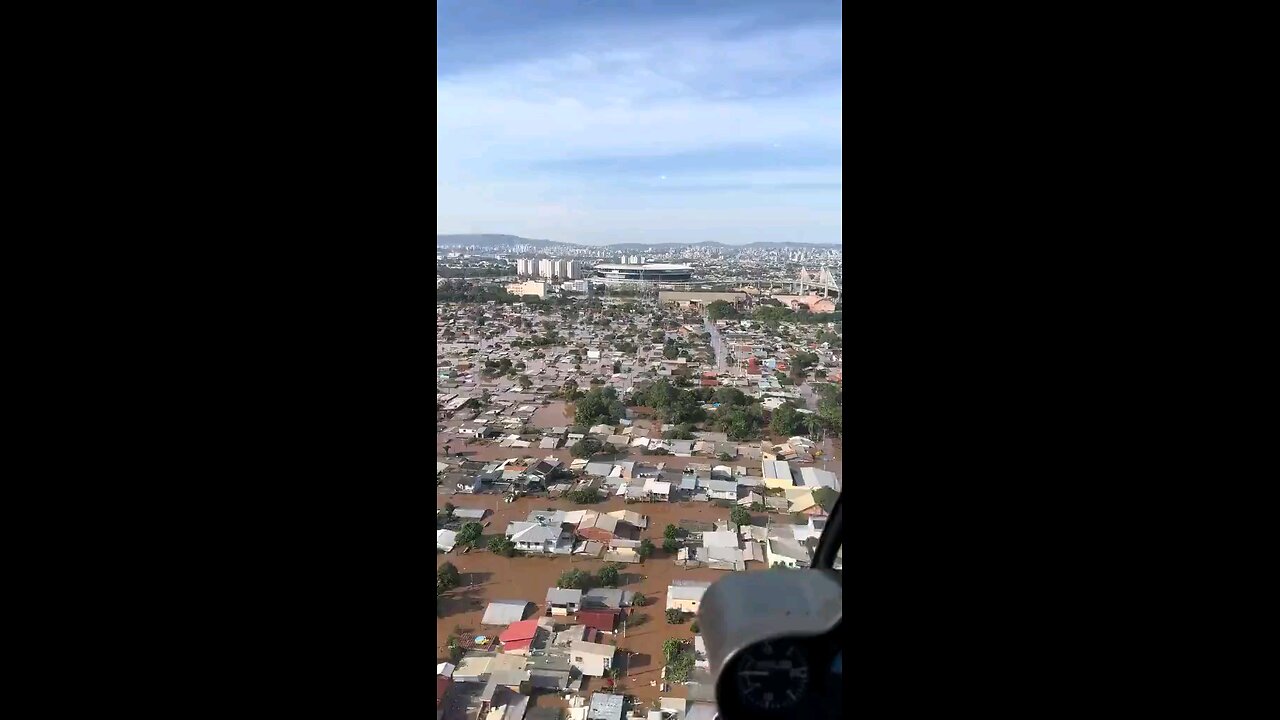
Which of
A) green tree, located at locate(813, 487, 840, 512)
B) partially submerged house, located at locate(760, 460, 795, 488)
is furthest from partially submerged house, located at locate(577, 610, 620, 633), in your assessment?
green tree, located at locate(813, 487, 840, 512)

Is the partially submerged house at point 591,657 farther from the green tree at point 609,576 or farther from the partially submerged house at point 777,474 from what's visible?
the partially submerged house at point 777,474

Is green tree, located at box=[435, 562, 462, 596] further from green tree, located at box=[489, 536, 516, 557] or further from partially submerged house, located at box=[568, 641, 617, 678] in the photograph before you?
partially submerged house, located at box=[568, 641, 617, 678]

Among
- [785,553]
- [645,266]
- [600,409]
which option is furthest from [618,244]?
[785,553]

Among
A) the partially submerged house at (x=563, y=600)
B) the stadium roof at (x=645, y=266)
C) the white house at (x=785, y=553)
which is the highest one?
the stadium roof at (x=645, y=266)

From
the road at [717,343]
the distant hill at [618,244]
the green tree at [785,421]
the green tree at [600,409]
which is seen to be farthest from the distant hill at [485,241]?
the green tree at [785,421]

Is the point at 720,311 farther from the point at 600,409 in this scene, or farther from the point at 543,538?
the point at 543,538
